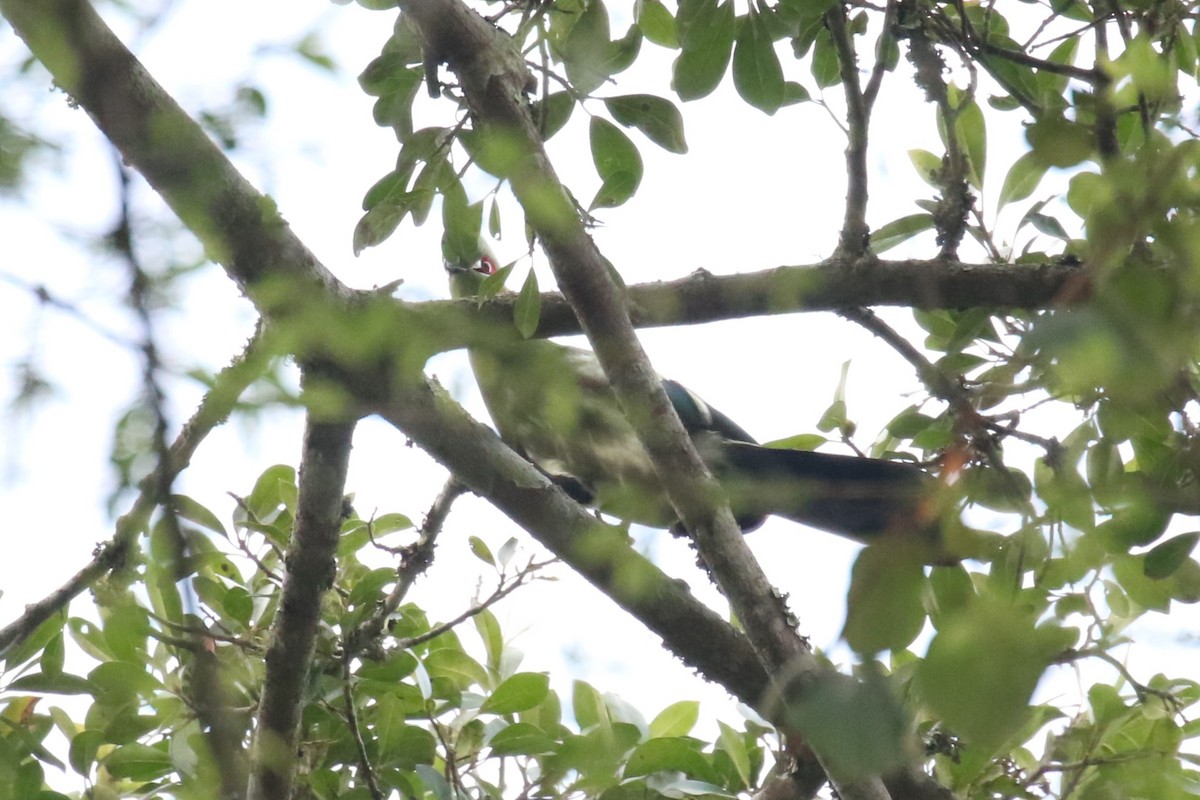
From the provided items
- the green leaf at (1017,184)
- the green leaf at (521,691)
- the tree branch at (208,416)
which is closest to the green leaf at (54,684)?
the green leaf at (521,691)

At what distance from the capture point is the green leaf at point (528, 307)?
1.37 meters

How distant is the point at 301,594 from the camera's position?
6.74 feet

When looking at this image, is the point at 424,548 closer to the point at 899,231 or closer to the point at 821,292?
the point at 821,292

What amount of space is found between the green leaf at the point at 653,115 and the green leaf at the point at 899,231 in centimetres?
41

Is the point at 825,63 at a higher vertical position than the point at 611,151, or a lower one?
higher

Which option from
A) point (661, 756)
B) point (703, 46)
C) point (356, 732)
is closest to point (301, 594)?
point (356, 732)

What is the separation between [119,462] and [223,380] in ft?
0.31

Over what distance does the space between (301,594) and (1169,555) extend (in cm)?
150

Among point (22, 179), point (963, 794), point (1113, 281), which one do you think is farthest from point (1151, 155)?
point (963, 794)

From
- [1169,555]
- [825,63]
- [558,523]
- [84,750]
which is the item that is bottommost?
[1169,555]

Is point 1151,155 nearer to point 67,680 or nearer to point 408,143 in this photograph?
point 408,143

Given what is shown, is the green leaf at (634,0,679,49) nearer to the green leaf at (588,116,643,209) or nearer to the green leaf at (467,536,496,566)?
the green leaf at (588,116,643,209)

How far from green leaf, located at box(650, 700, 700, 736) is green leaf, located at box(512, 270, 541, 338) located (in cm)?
120

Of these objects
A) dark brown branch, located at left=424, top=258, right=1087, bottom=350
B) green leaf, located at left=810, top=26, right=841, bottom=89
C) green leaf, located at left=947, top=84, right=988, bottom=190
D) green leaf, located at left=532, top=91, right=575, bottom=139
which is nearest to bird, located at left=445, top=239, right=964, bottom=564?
dark brown branch, located at left=424, top=258, right=1087, bottom=350
